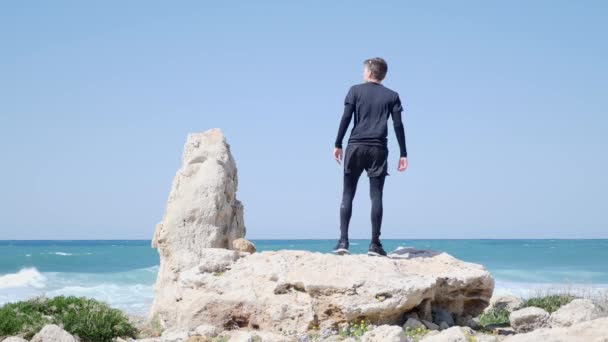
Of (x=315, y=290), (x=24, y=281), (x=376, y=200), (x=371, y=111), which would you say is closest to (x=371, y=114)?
(x=371, y=111)

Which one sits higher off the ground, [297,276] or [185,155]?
[185,155]

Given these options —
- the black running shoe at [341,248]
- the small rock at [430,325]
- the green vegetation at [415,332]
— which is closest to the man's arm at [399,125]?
the black running shoe at [341,248]

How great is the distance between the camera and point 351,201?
31.5 ft

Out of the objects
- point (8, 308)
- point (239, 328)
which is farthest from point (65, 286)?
point (239, 328)

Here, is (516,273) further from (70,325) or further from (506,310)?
(70,325)

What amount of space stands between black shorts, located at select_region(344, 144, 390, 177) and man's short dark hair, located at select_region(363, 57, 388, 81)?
38.1 inches

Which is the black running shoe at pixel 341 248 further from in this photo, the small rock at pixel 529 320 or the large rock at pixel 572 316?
the large rock at pixel 572 316

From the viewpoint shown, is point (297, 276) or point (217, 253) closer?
point (297, 276)

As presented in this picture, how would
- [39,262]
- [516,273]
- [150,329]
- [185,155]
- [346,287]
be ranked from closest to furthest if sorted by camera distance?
[346,287], [150,329], [185,155], [516,273], [39,262]

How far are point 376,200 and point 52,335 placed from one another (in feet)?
13.9

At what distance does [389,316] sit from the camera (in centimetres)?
847

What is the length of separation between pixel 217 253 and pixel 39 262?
46.8m

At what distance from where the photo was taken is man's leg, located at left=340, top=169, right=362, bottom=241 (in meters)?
9.56

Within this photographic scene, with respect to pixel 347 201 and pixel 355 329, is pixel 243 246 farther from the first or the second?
pixel 355 329
